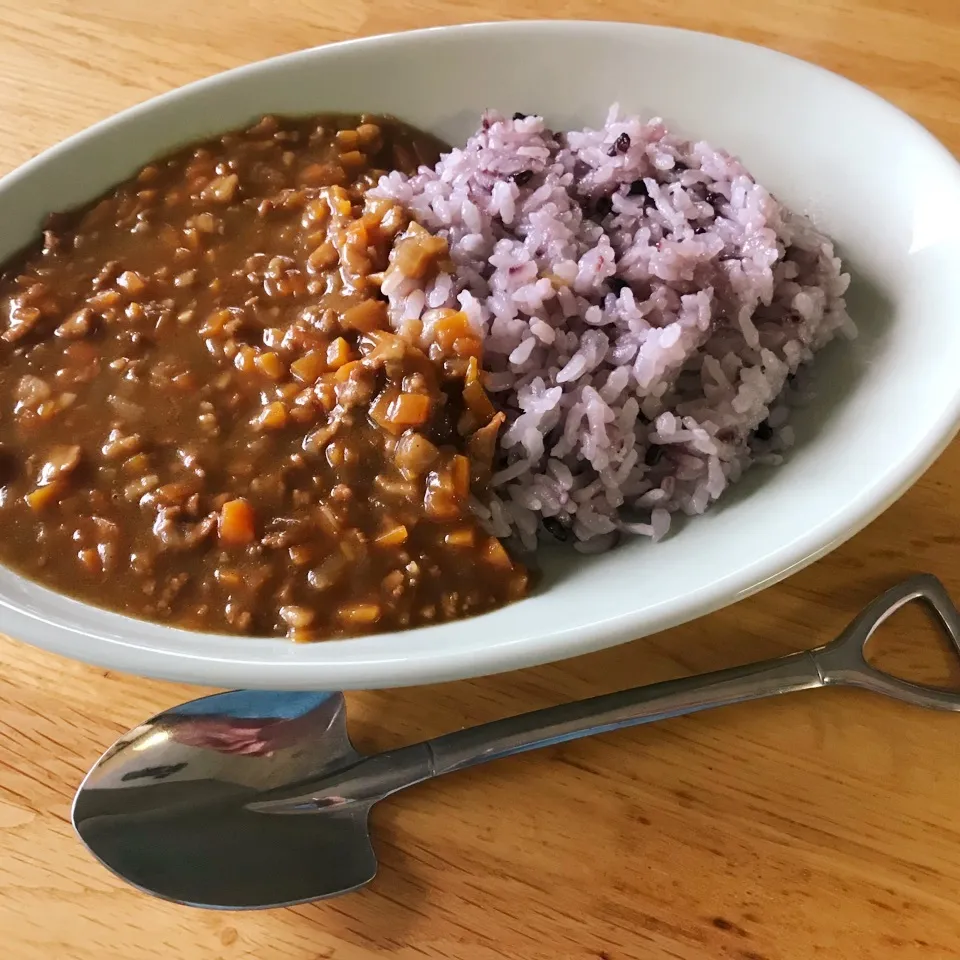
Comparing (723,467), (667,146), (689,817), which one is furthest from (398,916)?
(667,146)

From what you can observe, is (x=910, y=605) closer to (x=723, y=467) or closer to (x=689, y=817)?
(x=723, y=467)

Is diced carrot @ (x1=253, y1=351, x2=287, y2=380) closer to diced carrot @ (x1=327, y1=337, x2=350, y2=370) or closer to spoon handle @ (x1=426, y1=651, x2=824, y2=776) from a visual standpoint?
diced carrot @ (x1=327, y1=337, x2=350, y2=370)

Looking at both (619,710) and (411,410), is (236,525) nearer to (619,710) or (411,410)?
(411,410)

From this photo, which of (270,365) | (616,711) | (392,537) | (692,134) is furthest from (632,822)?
(692,134)

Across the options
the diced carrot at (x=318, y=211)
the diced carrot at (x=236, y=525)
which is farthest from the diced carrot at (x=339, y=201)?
the diced carrot at (x=236, y=525)

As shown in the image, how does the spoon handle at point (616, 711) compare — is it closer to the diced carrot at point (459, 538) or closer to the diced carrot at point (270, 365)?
the diced carrot at point (459, 538)

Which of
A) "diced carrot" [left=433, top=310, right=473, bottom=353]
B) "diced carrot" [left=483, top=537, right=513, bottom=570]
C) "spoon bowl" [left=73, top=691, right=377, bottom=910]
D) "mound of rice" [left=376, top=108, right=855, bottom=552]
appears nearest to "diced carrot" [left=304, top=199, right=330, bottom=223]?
"mound of rice" [left=376, top=108, right=855, bottom=552]
